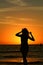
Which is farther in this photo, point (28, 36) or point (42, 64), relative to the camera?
point (42, 64)

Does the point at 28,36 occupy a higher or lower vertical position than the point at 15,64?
higher

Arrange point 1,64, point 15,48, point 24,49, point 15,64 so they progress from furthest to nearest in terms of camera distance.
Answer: point 15,48, point 15,64, point 1,64, point 24,49

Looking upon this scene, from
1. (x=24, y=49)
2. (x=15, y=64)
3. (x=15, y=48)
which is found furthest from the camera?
(x=15, y=48)

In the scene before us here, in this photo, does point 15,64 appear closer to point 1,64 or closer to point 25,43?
point 1,64

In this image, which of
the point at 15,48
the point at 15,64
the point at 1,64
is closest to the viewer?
the point at 1,64

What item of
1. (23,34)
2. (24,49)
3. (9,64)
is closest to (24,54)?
(24,49)

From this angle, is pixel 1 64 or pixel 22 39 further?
pixel 1 64

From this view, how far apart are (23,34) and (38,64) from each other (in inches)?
156

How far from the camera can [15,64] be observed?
13992 millimetres

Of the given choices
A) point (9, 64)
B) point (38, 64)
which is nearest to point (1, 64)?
point (9, 64)

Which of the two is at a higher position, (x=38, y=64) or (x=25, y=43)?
(x=25, y=43)

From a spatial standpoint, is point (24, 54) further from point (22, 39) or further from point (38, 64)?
point (38, 64)

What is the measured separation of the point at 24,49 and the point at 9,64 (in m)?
4.51

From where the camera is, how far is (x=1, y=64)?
13.0 meters
